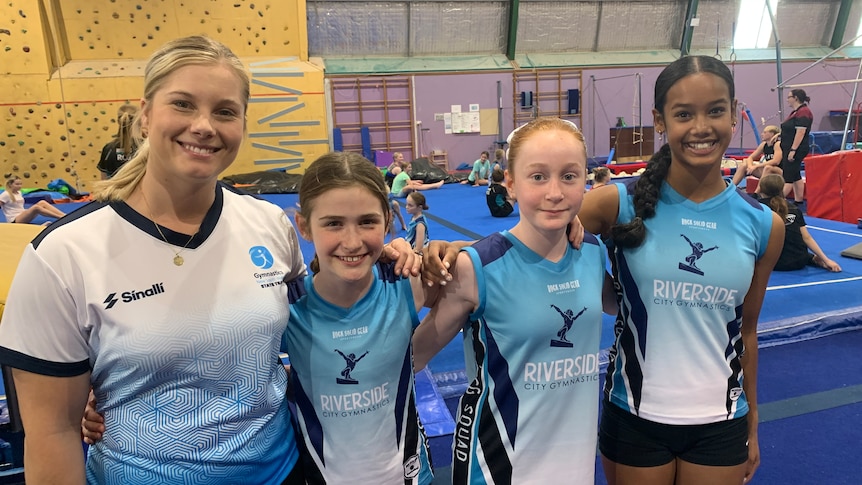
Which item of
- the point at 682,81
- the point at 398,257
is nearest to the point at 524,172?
the point at 398,257

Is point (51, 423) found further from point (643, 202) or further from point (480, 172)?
point (480, 172)

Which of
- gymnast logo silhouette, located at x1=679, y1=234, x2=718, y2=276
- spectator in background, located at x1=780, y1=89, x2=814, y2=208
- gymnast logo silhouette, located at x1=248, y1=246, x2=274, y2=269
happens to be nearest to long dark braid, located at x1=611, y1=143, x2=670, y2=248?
gymnast logo silhouette, located at x1=679, y1=234, x2=718, y2=276

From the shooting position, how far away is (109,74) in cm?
1362

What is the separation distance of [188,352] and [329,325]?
388mm

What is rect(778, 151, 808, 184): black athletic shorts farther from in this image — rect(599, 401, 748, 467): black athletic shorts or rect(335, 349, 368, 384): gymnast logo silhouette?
rect(335, 349, 368, 384): gymnast logo silhouette

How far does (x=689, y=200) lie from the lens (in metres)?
1.70

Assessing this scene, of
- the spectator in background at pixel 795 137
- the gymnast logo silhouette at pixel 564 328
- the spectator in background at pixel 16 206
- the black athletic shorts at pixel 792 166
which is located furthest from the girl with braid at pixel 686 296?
the spectator in background at pixel 16 206

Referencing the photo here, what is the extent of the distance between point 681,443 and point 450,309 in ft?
2.69

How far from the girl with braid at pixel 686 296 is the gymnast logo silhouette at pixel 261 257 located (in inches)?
40.0

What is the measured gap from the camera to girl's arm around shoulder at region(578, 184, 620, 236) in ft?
5.78

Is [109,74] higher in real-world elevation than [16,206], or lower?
higher

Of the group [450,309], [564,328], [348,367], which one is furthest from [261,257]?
[564,328]

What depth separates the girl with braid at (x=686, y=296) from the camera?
5.33ft

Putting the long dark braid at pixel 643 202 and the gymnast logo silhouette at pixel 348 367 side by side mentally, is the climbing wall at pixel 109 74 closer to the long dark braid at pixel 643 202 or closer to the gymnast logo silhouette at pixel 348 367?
the gymnast logo silhouette at pixel 348 367
